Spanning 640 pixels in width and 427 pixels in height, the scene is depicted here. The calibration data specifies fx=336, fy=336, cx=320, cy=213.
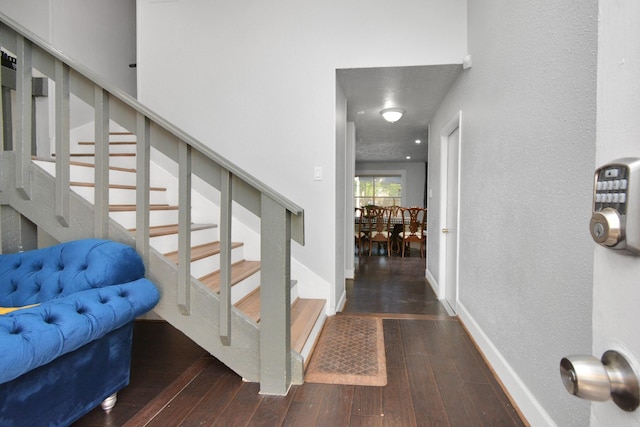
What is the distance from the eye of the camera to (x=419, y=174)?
397 inches

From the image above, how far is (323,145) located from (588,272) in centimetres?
215

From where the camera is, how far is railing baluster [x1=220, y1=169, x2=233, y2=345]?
171cm

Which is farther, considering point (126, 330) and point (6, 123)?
point (6, 123)

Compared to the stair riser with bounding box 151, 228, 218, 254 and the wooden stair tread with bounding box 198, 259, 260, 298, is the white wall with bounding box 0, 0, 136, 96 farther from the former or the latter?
the wooden stair tread with bounding box 198, 259, 260, 298

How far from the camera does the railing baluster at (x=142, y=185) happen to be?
1.74 m

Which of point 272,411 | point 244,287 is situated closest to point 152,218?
point 244,287

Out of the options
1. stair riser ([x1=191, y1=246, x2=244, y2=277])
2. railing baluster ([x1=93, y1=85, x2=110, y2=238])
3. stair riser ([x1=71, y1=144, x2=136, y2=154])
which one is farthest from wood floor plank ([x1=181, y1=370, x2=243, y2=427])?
stair riser ([x1=71, y1=144, x2=136, y2=154])

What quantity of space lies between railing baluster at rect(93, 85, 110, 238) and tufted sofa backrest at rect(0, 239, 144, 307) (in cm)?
14

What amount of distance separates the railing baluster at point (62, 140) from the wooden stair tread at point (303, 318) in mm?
1437

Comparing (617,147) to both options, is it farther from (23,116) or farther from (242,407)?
(23,116)

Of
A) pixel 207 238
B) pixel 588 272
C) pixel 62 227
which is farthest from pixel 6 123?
pixel 588 272

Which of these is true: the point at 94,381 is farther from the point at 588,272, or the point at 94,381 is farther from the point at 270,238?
the point at 588,272

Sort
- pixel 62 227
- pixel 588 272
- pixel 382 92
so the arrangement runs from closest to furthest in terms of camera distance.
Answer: pixel 588 272
pixel 62 227
pixel 382 92

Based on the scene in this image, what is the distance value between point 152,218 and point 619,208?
2.66 metres
